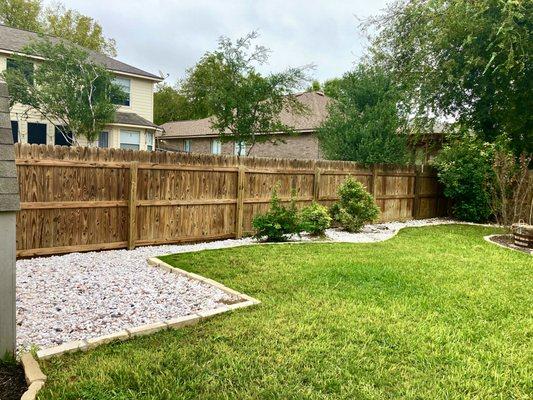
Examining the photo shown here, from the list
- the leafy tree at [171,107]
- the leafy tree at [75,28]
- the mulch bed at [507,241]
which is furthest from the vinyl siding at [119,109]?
the leafy tree at [171,107]

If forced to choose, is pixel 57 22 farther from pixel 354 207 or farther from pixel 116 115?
pixel 354 207

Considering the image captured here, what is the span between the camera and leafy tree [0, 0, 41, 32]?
2955 cm

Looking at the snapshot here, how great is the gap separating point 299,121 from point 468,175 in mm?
11237

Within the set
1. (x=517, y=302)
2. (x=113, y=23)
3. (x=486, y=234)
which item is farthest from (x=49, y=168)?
(x=113, y=23)

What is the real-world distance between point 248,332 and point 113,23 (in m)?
34.8

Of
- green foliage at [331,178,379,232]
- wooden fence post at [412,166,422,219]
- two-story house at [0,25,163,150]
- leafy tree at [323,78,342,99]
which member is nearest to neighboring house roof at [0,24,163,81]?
two-story house at [0,25,163,150]

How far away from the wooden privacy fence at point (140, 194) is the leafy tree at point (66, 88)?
31.8 feet

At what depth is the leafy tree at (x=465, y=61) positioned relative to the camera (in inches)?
437

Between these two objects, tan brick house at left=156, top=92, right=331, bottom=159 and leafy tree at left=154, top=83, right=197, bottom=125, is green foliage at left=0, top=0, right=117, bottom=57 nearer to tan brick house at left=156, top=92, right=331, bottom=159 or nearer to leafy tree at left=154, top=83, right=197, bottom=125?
leafy tree at left=154, top=83, right=197, bottom=125

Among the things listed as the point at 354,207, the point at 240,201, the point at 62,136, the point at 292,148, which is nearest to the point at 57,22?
the point at 62,136

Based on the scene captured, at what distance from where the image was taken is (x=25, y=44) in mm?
17766

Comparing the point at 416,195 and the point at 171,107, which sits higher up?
the point at 171,107

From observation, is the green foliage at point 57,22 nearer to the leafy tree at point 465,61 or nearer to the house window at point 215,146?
the house window at point 215,146

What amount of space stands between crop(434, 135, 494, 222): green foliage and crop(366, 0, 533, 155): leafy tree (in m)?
1.40
